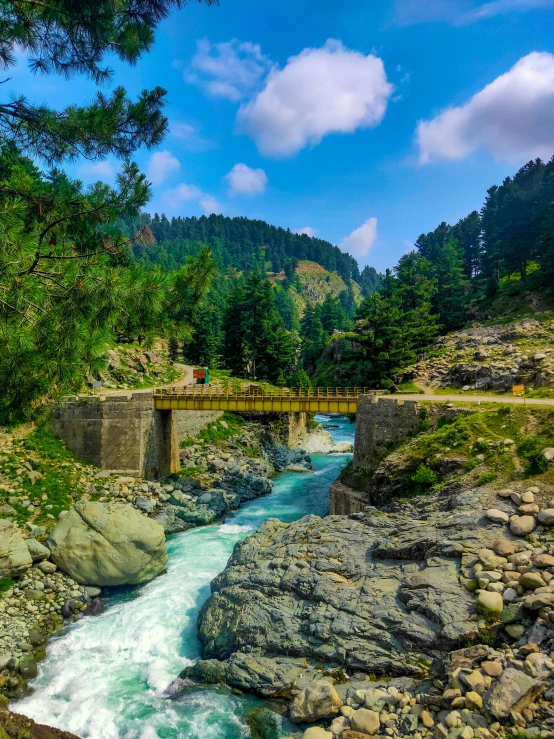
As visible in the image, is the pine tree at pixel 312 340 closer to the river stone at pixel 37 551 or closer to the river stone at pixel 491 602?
the river stone at pixel 37 551

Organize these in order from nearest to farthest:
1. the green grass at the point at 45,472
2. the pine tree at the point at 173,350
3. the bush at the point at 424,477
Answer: the bush at the point at 424,477 → the green grass at the point at 45,472 → the pine tree at the point at 173,350

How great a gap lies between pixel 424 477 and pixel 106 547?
48.5 feet

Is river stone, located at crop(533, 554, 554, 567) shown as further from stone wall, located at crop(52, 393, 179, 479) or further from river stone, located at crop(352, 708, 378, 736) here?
stone wall, located at crop(52, 393, 179, 479)

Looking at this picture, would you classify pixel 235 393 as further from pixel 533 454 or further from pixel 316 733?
pixel 316 733

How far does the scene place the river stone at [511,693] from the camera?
844 cm

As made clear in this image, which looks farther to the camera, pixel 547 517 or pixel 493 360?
pixel 493 360

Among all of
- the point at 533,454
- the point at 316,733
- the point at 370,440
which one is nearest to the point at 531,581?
the point at 316,733

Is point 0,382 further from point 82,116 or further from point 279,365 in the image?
point 279,365

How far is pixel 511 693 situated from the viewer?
862 cm

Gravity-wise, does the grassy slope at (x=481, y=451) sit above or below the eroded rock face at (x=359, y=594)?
above

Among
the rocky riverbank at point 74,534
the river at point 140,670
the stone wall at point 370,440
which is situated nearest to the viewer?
the river at point 140,670

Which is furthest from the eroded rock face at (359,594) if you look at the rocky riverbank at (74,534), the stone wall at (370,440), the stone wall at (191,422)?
the stone wall at (191,422)

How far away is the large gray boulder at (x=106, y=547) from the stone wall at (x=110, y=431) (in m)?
9.22

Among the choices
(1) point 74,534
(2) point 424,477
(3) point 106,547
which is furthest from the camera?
(2) point 424,477
